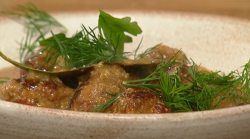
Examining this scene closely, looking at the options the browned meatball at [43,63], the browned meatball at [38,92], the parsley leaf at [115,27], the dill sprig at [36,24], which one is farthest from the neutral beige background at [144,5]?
the browned meatball at [38,92]

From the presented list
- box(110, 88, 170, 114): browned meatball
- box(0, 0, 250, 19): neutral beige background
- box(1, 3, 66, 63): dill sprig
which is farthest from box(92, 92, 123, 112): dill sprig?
box(0, 0, 250, 19): neutral beige background

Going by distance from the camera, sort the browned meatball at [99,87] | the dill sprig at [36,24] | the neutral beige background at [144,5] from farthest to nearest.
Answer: the neutral beige background at [144,5] → the dill sprig at [36,24] → the browned meatball at [99,87]

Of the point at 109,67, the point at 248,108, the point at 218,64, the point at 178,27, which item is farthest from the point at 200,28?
the point at 248,108

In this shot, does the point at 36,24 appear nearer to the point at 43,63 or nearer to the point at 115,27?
the point at 43,63

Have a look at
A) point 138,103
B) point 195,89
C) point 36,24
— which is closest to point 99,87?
point 138,103

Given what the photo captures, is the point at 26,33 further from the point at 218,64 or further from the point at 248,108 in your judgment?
the point at 248,108

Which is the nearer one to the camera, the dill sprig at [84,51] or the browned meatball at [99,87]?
the browned meatball at [99,87]

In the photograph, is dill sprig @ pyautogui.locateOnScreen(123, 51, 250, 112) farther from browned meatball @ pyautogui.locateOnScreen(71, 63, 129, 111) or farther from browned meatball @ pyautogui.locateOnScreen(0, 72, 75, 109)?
browned meatball @ pyautogui.locateOnScreen(0, 72, 75, 109)

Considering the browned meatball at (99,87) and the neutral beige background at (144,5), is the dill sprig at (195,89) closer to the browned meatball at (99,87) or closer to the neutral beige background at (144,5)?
the browned meatball at (99,87)

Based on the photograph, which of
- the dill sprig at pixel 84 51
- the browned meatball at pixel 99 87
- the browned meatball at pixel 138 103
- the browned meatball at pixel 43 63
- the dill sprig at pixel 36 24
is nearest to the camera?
the browned meatball at pixel 138 103
